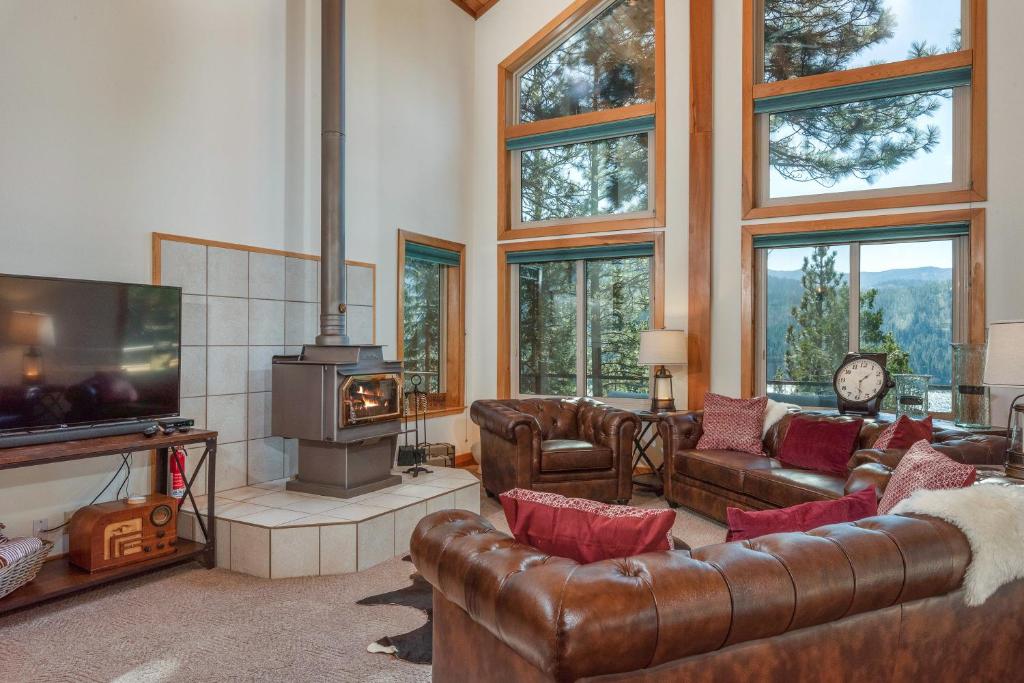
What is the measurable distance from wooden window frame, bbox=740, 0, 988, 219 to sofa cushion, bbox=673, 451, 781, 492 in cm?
207

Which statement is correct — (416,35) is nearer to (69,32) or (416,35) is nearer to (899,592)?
(69,32)

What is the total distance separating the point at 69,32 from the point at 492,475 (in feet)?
11.8

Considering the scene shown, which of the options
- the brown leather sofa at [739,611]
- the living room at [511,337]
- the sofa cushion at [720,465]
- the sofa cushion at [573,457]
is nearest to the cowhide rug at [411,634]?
the living room at [511,337]

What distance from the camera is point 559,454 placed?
178 inches

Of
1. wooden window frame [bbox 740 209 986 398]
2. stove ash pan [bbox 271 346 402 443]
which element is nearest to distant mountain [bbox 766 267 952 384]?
wooden window frame [bbox 740 209 986 398]

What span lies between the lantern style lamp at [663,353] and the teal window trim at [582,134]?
1.90 meters

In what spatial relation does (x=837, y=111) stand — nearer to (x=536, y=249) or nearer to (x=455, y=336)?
(x=536, y=249)

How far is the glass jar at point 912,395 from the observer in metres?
4.60

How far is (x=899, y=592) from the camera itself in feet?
5.00

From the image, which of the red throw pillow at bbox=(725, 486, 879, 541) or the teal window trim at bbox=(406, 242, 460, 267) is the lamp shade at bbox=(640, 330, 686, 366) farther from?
the red throw pillow at bbox=(725, 486, 879, 541)

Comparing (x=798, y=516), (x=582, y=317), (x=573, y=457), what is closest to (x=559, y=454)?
(x=573, y=457)

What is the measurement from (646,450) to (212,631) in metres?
3.83

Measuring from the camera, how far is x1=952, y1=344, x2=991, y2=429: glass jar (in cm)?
445

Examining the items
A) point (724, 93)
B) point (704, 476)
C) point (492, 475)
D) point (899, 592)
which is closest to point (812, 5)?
point (724, 93)
